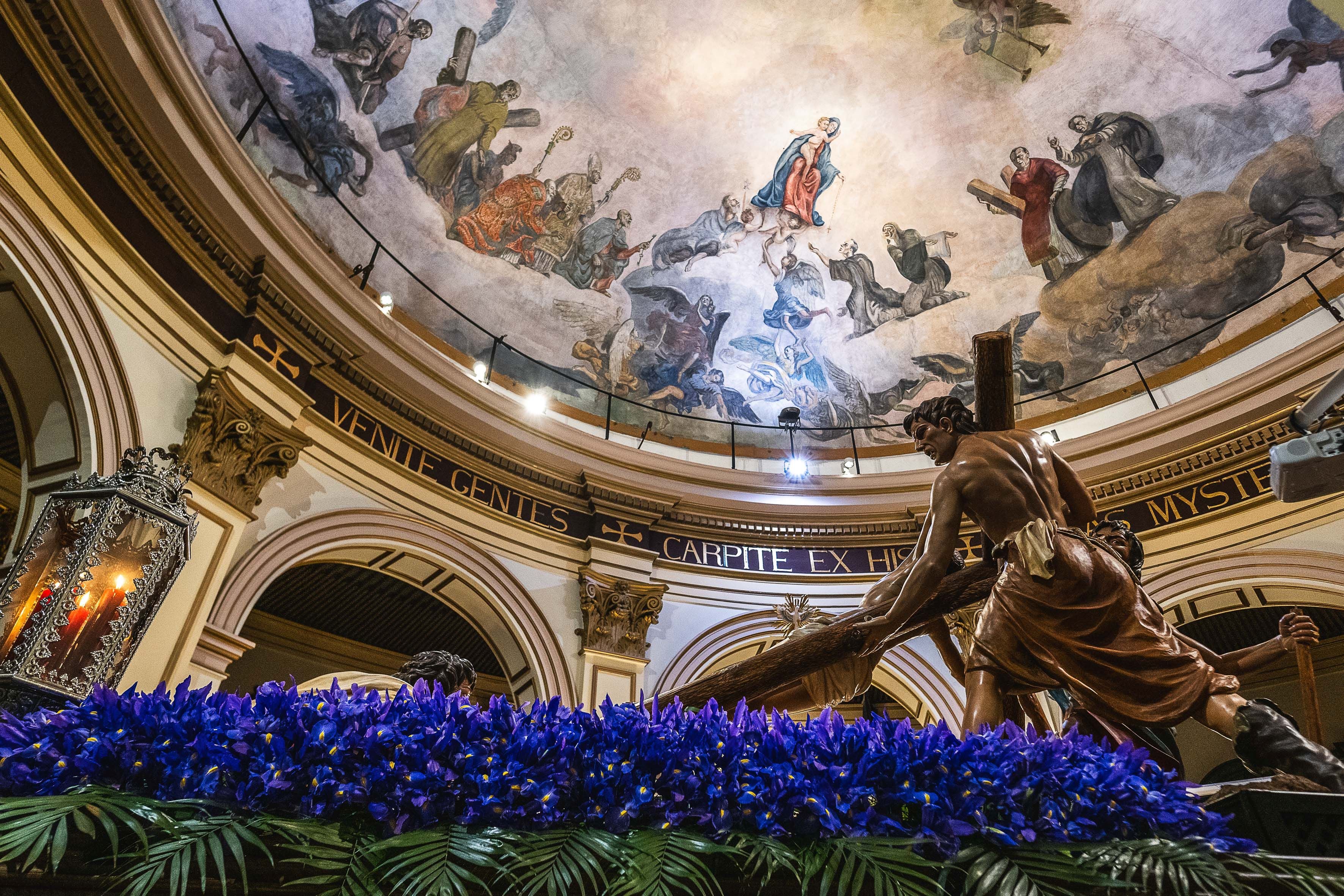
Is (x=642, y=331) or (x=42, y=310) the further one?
(x=642, y=331)

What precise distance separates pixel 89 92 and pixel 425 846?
6461mm

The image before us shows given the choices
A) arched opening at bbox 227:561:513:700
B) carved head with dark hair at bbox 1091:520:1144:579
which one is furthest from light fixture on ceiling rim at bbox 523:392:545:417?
carved head with dark hair at bbox 1091:520:1144:579

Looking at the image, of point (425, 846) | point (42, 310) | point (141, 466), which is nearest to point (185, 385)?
point (42, 310)

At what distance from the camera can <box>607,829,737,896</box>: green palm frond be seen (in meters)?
1.26

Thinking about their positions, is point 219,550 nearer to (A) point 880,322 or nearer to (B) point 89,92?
(B) point 89,92

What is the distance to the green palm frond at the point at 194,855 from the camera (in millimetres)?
1126

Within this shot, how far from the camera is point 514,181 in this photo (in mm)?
10781

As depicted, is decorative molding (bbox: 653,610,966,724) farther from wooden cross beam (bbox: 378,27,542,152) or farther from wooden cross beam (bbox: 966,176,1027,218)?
wooden cross beam (bbox: 378,27,542,152)

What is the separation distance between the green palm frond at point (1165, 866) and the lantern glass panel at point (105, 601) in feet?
15.6

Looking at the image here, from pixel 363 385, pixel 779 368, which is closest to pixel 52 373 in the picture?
pixel 363 385

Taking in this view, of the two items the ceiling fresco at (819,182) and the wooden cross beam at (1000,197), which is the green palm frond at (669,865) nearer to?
the ceiling fresco at (819,182)

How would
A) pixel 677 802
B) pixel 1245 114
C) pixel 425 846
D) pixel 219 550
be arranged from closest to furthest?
pixel 425 846, pixel 677 802, pixel 219 550, pixel 1245 114

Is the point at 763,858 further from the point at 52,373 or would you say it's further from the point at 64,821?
the point at 52,373

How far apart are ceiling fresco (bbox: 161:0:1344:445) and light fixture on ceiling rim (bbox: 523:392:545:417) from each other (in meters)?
0.89
